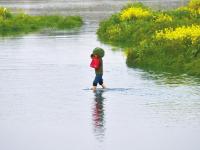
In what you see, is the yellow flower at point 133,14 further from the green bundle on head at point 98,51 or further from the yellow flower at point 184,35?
the green bundle on head at point 98,51

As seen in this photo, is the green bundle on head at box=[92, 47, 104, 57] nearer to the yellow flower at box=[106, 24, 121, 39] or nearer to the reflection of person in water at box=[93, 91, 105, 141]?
the reflection of person in water at box=[93, 91, 105, 141]

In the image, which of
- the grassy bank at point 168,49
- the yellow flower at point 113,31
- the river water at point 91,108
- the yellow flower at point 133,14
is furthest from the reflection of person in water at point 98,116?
the yellow flower at point 133,14

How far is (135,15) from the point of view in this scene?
47625 mm

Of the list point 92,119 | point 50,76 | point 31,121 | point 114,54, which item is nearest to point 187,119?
point 92,119

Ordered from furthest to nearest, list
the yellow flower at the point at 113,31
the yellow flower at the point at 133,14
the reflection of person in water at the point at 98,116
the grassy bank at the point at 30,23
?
the grassy bank at the point at 30,23 → the yellow flower at the point at 133,14 → the yellow flower at the point at 113,31 → the reflection of person in water at the point at 98,116

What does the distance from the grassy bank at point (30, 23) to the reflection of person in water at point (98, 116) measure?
3158cm

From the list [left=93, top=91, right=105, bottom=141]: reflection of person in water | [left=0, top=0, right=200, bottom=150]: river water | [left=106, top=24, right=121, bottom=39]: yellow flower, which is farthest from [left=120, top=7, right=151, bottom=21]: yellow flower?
[left=93, top=91, right=105, bottom=141]: reflection of person in water

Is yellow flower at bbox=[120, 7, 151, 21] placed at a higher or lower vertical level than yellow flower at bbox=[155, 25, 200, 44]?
lower

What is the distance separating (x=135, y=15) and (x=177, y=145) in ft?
109

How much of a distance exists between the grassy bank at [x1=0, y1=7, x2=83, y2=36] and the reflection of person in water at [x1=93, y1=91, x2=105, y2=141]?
104 ft

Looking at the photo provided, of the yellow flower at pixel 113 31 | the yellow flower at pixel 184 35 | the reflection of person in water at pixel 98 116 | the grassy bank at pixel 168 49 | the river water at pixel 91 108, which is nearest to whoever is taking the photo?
the river water at pixel 91 108

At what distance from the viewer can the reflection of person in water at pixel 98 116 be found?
52.4 feet

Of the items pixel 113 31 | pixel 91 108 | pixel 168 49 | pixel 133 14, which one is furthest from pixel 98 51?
pixel 133 14

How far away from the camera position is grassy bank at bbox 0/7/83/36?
5344 centimetres
